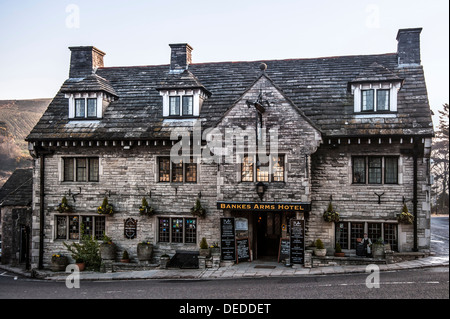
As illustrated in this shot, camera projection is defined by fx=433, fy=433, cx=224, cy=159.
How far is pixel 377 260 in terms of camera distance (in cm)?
1792

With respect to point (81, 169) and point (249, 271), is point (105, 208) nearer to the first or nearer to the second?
point (81, 169)

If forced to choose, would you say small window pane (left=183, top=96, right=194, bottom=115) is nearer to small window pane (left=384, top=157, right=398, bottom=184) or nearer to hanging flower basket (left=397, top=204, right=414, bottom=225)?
small window pane (left=384, top=157, right=398, bottom=184)

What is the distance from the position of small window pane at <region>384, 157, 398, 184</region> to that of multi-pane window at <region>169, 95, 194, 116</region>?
9686mm

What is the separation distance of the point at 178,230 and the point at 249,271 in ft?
15.8

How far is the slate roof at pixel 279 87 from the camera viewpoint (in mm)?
19672

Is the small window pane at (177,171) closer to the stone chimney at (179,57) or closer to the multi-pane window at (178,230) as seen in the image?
the multi-pane window at (178,230)

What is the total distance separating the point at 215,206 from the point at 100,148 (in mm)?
6640

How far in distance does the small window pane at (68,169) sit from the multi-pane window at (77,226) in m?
1.97

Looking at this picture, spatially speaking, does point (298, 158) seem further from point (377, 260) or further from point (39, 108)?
point (39, 108)

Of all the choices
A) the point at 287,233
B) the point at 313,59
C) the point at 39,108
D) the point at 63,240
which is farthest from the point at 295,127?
the point at 39,108

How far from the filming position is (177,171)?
21.5 meters

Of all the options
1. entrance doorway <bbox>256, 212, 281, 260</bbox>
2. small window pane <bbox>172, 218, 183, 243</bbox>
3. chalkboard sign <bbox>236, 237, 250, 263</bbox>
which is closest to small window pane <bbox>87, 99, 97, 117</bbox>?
small window pane <bbox>172, 218, 183, 243</bbox>
